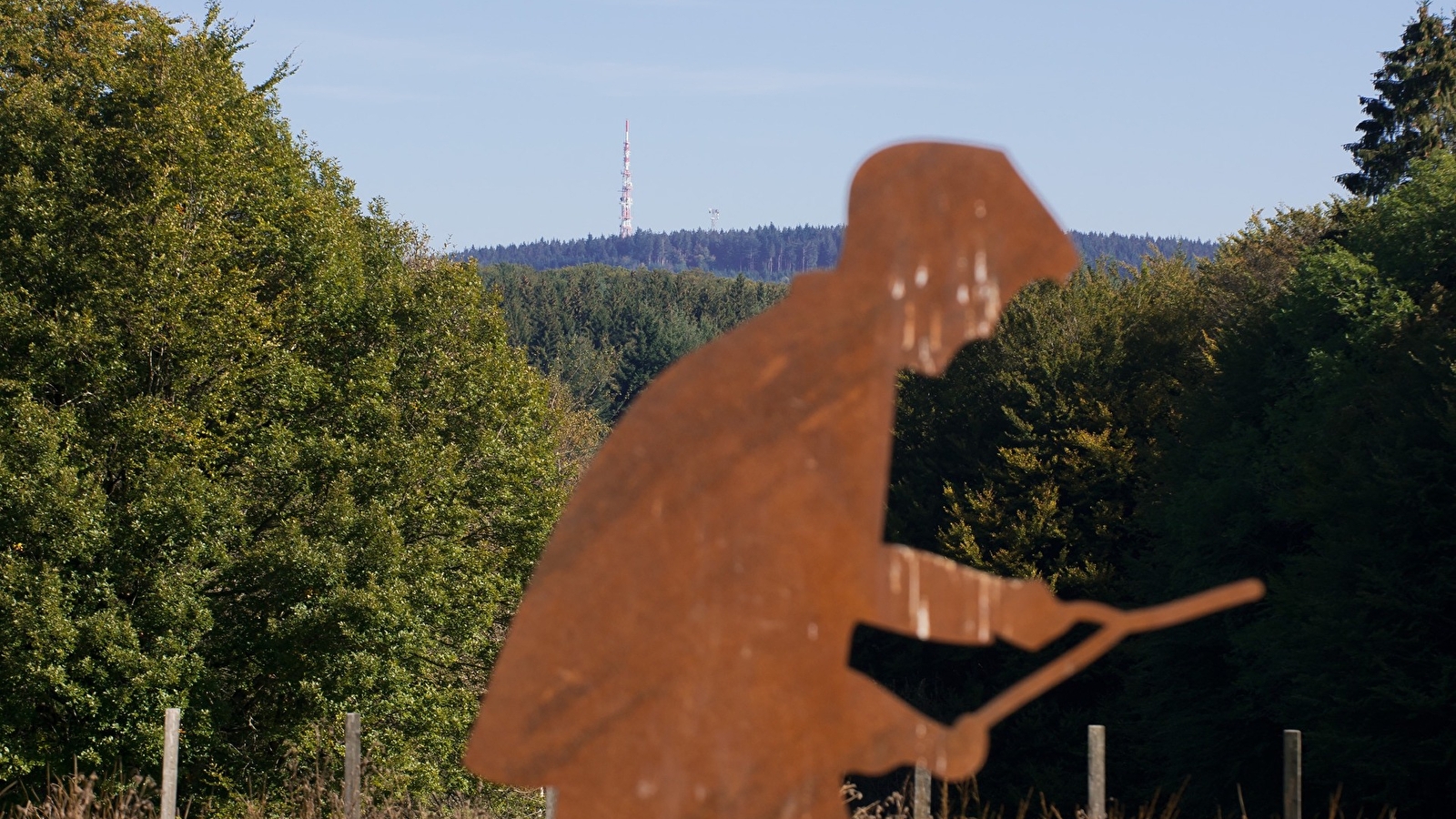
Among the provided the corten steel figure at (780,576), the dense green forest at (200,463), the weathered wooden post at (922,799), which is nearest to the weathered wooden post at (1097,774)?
the weathered wooden post at (922,799)

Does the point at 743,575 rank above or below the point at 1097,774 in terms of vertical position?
above

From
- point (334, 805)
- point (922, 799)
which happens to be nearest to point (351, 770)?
point (334, 805)

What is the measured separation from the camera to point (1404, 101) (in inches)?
1077

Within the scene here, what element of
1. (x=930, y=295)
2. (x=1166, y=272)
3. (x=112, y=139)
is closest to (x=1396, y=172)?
(x=1166, y=272)

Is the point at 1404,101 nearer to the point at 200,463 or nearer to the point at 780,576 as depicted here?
the point at 200,463

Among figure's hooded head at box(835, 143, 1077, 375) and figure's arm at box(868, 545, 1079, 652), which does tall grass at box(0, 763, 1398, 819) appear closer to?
figure's arm at box(868, 545, 1079, 652)

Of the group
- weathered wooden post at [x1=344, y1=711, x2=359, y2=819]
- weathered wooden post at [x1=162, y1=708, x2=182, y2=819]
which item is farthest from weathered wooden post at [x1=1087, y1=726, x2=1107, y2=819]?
weathered wooden post at [x1=162, y1=708, x2=182, y2=819]

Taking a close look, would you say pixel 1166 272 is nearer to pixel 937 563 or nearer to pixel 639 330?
pixel 937 563

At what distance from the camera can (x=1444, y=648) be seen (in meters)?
17.8

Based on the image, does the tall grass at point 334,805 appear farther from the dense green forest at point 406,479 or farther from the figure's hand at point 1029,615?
the figure's hand at point 1029,615

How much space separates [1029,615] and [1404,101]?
91.5ft

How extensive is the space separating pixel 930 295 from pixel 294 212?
16.2m

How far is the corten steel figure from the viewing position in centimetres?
288

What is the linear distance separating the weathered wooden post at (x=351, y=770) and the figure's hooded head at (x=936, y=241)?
5.10m
